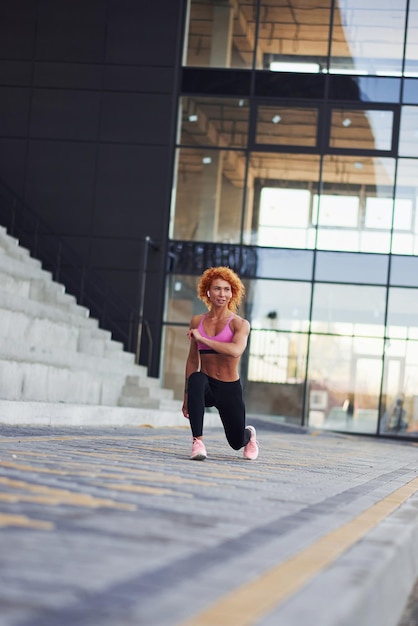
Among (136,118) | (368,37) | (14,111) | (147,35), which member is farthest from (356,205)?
(14,111)

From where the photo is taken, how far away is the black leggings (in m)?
8.66

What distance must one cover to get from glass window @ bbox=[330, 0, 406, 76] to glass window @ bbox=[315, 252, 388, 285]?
4262mm

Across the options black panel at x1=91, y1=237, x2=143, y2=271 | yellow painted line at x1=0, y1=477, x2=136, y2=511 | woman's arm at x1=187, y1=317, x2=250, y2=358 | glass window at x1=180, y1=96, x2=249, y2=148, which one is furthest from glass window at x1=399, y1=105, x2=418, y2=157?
yellow painted line at x1=0, y1=477, x2=136, y2=511

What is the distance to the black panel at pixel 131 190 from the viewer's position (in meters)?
26.3

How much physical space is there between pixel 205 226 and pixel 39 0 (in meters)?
6.70

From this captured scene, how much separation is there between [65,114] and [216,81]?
3.58 m

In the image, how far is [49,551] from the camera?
138 inches

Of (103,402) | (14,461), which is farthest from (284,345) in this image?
(14,461)

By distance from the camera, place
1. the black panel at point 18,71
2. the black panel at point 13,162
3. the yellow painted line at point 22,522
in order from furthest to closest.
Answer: the black panel at point 18,71, the black panel at point 13,162, the yellow painted line at point 22,522

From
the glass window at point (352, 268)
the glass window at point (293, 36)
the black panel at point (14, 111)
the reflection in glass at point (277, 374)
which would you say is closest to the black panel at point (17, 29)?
the black panel at point (14, 111)

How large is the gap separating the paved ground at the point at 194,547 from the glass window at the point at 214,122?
19.4 meters

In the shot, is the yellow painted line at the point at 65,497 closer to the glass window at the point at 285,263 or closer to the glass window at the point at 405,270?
the glass window at the point at 285,263

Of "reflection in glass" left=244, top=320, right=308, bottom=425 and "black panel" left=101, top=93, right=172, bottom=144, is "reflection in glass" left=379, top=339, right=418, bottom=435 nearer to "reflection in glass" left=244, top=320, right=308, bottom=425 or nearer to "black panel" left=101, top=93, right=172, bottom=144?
"reflection in glass" left=244, top=320, right=308, bottom=425

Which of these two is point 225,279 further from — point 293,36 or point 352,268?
point 293,36
